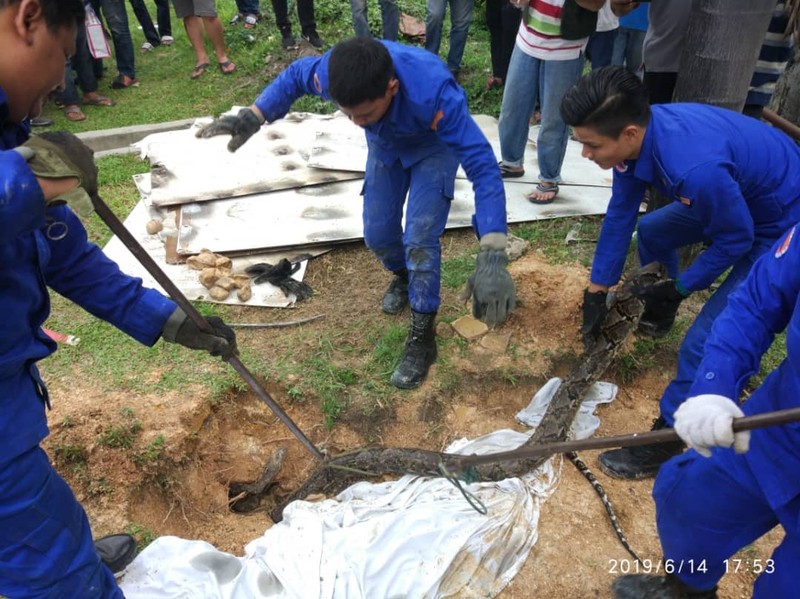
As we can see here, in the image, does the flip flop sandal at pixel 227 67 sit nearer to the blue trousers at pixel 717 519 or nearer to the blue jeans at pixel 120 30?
the blue jeans at pixel 120 30

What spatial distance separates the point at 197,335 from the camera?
255 cm

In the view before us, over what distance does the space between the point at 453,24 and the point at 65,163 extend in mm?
6256

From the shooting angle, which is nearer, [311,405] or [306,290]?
[311,405]

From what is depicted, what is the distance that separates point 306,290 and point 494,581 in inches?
94.9

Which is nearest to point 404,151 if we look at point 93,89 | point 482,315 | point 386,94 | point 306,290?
point 386,94

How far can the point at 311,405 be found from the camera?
141 inches

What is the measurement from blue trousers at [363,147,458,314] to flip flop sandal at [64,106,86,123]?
198 inches

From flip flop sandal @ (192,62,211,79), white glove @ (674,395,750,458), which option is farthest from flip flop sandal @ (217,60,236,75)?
white glove @ (674,395,750,458)

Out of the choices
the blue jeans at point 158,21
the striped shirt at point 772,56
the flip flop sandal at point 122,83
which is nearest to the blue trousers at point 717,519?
the striped shirt at point 772,56

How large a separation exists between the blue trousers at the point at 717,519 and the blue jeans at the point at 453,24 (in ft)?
18.5

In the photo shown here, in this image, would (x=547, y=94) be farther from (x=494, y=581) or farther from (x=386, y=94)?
(x=494, y=581)

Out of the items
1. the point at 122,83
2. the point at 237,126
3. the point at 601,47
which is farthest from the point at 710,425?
the point at 122,83

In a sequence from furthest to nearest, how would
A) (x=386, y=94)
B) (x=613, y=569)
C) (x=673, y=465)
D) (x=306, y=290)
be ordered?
(x=306, y=290) → (x=386, y=94) → (x=613, y=569) → (x=673, y=465)

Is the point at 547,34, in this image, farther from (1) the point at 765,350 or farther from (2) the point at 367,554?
(2) the point at 367,554
